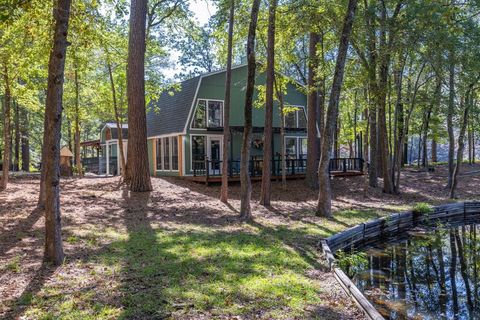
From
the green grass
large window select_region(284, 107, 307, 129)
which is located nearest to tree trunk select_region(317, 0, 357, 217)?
the green grass

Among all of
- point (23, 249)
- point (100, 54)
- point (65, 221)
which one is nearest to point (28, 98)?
point (100, 54)

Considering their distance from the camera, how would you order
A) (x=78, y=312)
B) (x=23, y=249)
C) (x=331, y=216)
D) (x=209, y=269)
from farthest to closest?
(x=331, y=216)
(x=23, y=249)
(x=209, y=269)
(x=78, y=312)

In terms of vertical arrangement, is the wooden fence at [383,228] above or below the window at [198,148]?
below

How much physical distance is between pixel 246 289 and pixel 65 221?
4.93 meters

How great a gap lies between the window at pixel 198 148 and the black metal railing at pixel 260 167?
0.36 metres

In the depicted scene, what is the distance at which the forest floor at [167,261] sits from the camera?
12.3 feet

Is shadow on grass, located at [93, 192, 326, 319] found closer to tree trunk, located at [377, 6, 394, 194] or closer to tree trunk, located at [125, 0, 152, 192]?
tree trunk, located at [125, 0, 152, 192]

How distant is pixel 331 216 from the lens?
31.4 ft

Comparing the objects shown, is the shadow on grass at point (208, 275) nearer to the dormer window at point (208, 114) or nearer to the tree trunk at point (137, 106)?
the tree trunk at point (137, 106)

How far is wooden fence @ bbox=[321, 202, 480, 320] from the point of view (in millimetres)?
4522

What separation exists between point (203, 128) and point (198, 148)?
3.07 feet

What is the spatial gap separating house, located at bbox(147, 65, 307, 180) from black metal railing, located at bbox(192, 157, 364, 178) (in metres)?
0.04

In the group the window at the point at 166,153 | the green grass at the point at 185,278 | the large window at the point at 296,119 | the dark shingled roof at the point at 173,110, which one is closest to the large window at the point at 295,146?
the large window at the point at 296,119

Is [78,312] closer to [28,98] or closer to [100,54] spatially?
[28,98]
